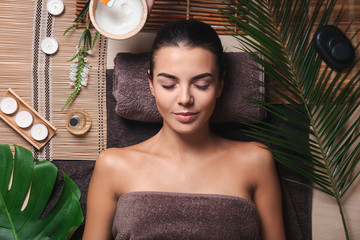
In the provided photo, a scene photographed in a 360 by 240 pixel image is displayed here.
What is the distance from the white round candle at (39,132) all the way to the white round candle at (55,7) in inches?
23.0

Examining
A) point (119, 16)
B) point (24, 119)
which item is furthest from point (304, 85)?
point (24, 119)

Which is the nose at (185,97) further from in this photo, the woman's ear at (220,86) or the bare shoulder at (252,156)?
the bare shoulder at (252,156)

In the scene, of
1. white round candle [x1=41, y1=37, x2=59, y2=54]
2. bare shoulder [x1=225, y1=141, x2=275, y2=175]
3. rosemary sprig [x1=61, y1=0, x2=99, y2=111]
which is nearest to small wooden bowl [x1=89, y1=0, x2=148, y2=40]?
rosemary sprig [x1=61, y1=0, x2=99, y2=111]

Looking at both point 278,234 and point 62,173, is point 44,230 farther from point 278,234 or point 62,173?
point 278,234

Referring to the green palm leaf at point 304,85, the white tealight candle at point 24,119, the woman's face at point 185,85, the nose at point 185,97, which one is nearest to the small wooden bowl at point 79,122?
the white tealight candle at point 24,119

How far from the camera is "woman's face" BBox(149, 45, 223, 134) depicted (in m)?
1.49

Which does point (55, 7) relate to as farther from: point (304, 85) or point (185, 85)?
point (304, 85)

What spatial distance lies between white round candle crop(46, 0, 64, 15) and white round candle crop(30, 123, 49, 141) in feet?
1.92

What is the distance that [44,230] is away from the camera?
1.77 m

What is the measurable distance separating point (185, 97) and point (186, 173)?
1.26ft

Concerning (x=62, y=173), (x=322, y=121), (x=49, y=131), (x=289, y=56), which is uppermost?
(x=289, y=56)

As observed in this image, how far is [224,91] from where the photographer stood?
70.4 inches

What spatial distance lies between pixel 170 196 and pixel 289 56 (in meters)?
0.85

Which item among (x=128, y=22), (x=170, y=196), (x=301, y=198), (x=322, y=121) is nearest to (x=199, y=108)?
(x=170, y=196)
